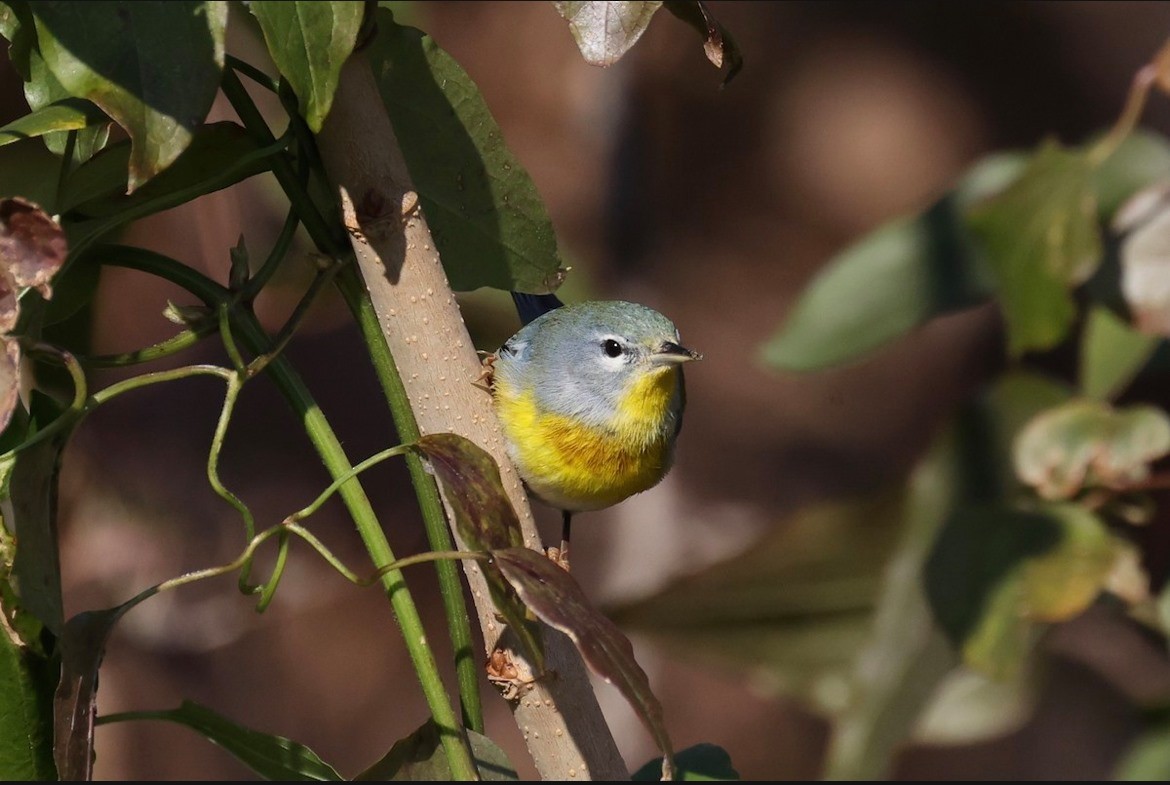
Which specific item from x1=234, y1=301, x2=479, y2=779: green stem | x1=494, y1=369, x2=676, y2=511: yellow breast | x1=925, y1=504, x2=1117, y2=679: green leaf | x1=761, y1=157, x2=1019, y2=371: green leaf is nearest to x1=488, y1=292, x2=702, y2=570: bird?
x1=494, y1=369, x2=676, y2=511: yellow breast

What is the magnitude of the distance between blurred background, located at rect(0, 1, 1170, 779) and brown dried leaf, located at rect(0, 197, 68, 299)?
209 centimetres

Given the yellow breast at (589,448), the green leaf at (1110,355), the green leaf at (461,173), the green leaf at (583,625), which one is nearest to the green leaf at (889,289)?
the green leaf at (1110,355)

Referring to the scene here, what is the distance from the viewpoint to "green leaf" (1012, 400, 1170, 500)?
4.72ft

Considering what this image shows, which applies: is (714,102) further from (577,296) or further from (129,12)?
(129,12)

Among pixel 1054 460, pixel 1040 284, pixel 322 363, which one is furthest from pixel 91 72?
pixel 322 363

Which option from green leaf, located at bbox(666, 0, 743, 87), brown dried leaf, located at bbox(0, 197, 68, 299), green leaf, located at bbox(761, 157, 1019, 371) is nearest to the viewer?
brown dried leaf, located at bbox(0, 197, 68, 299)

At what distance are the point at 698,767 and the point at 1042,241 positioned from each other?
73cm

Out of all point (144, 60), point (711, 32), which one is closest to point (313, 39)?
point (144, 60)

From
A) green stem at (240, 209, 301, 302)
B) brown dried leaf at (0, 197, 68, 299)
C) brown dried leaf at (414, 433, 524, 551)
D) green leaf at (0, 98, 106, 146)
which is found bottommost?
brown dried leaf at (414, 433, 524, 551)

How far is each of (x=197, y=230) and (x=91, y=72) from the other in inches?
82.6

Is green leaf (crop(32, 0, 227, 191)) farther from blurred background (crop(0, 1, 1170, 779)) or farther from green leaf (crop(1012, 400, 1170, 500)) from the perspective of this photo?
blurred background (crop(0, 1, 1170, 779))

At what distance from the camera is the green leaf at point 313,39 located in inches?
30.5

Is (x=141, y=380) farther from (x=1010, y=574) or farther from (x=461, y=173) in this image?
(x=1010, y=574)

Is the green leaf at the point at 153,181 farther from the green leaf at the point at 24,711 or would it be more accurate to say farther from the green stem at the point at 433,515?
the green leaf at the point at 24,711
